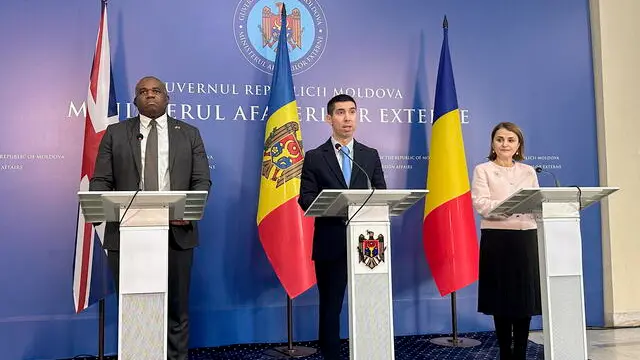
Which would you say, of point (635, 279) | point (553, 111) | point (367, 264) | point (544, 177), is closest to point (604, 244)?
point (635, 279)

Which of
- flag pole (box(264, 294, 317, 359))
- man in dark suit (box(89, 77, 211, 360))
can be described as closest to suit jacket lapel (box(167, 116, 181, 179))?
man in dark suit (box(89, 77, 211, 360))

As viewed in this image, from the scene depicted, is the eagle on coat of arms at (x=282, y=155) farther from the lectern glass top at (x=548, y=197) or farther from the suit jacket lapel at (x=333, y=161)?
the lectern glass top at (x=548, y=197)

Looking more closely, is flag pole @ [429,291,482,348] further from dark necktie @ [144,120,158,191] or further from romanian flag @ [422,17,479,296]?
dark necktie @ [144,120,158,191]

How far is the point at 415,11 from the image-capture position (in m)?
4.62

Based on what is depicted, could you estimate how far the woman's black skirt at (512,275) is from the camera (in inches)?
114

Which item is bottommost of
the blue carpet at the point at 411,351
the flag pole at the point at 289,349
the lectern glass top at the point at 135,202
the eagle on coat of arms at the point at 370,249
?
the blue carpet at the point at 411,351

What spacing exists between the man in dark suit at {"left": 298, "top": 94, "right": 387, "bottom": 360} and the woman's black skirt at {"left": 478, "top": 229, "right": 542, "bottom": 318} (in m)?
0.70

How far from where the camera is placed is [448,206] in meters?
4.08

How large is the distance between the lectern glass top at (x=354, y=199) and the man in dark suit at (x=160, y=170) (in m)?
0.74

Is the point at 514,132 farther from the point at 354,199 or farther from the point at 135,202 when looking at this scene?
the point at 135,202

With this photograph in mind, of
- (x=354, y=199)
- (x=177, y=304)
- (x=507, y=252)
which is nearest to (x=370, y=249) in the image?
(x=354, y=199)

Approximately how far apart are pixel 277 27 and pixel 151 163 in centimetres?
186

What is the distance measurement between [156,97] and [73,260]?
51.7 inches

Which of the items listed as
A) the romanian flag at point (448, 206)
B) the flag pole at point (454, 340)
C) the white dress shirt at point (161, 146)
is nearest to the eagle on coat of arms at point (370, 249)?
the white dress shirt at point (161, 146)
